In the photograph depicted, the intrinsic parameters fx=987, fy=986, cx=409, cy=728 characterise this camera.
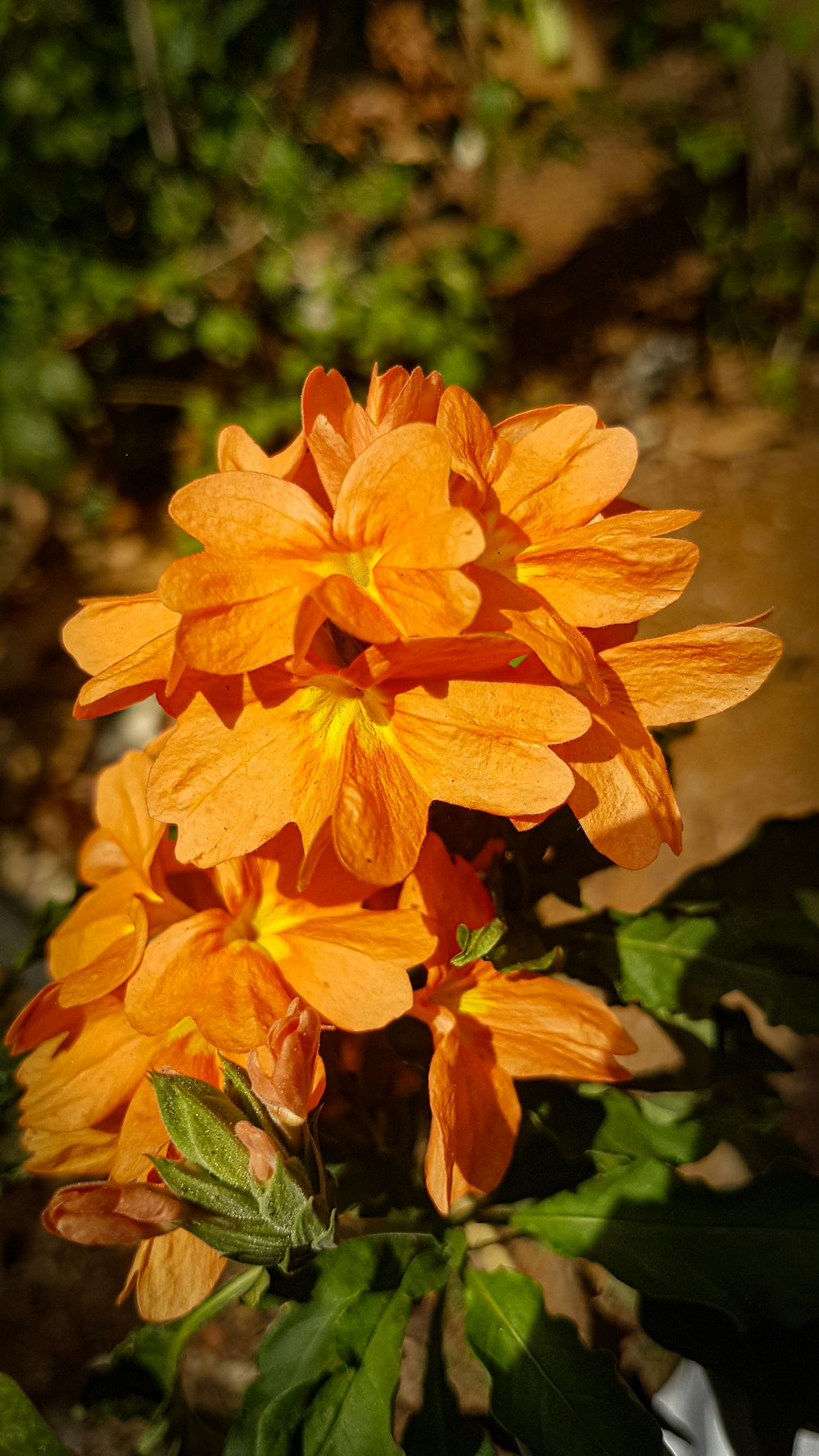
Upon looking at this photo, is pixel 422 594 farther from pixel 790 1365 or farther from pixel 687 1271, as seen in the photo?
pixel 790 1365

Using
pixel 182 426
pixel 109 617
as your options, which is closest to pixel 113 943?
pixel 109 617

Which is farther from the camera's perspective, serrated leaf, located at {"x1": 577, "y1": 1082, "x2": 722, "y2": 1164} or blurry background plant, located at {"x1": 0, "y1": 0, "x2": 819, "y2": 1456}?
blurry background plant, located at {"x1": 0, "y1": 0, "x2": 819, "y2": 1456}


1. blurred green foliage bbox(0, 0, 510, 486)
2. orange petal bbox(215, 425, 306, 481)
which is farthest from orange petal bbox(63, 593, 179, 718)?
blurred green foliage bbox(0, 0, 510, 486)

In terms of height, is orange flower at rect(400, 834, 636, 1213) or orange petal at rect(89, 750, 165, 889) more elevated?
orange petal at rect(89, 750, 165, 889)

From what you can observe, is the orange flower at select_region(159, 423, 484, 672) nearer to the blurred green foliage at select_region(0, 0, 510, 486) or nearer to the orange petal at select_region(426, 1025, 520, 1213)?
the orange petal at select_region(426, 1025, 520, 1213)

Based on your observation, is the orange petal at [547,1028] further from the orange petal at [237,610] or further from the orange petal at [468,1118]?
the orange petal at [237,610]

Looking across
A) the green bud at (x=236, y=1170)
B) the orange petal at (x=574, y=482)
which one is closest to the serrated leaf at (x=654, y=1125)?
the green bud at (x=236, y=1170)

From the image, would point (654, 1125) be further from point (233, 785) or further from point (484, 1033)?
point (233, 785)
